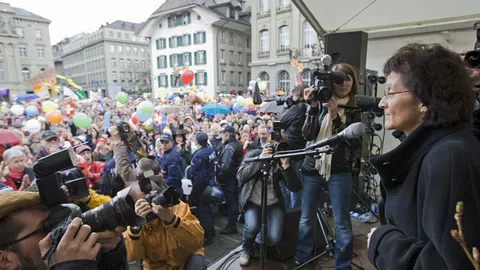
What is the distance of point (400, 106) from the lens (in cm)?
116

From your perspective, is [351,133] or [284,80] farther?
[284,80]

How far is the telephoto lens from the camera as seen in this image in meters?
1.15

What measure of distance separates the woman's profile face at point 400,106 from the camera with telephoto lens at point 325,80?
845 mm

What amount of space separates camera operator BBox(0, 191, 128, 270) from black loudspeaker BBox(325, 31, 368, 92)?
12.2ft

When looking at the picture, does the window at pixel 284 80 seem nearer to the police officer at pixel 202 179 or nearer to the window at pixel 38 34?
the police officer at pixel 202 179

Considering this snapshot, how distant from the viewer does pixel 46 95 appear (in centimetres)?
1334

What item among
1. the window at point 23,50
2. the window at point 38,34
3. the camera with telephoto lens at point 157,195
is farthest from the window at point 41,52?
the camera with telephoto lens at point 157,195

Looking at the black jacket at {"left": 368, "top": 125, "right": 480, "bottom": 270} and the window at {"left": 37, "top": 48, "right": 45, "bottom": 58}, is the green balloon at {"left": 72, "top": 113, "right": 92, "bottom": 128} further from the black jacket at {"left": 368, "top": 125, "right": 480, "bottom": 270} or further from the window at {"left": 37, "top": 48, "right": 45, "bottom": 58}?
the window at {"left": 37, "top": 48, "right": 45, "bottom": 58}

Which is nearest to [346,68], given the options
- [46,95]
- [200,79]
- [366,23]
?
[366,23]

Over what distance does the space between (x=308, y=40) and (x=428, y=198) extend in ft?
82.4

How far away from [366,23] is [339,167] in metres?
3.26

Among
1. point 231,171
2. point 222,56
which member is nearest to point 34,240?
point 231,171

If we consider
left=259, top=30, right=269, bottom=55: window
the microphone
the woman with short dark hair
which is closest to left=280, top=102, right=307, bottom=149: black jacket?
the microphone

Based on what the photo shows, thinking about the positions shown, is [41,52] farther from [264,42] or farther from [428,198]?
[428,198]
